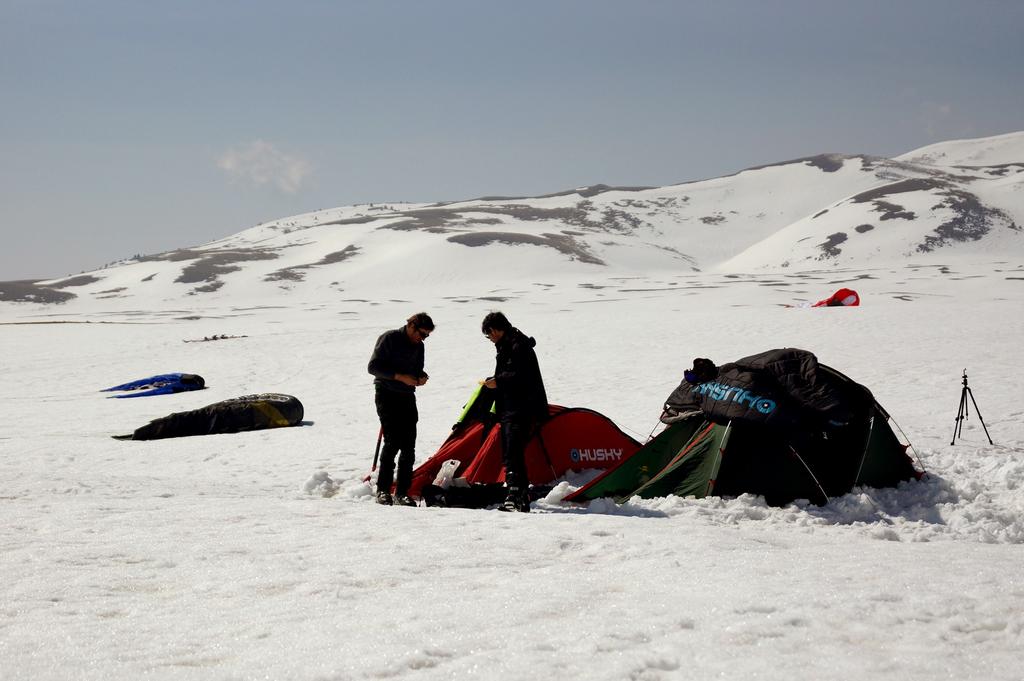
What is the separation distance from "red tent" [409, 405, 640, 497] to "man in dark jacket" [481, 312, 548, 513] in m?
1.05

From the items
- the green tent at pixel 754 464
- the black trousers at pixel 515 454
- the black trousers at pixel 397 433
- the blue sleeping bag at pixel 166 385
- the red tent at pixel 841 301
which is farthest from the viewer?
the red tent at pixel 841 301

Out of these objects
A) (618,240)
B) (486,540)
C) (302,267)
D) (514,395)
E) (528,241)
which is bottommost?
(486,540)

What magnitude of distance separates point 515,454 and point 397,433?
4.18ft

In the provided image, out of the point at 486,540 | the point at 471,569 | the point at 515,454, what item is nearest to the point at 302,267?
the point at 515,454

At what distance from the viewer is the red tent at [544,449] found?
9273 mm

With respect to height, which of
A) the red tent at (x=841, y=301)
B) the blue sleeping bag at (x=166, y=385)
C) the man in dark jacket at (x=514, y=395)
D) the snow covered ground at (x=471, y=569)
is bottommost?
the snow covered ground at (x=471, y=569)

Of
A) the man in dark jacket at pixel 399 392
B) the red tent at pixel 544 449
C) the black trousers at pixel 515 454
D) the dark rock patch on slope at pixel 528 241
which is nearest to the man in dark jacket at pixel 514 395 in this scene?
the black trousers at pixel 515 454

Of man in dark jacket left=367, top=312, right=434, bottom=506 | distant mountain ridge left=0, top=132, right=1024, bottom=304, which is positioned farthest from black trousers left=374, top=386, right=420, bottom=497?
distant mountain ridge left=0, top=132, right=1024, bottom=304

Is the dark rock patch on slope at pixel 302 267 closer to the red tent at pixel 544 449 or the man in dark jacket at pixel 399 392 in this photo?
the red tent at pixel 544 449

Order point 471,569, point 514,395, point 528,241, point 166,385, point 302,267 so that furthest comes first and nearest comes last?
point 528,241 → point 302,267 → point 166,385 → point 514,395 → point 471,569

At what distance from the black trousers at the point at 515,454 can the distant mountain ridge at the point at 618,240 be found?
59713 millimetres

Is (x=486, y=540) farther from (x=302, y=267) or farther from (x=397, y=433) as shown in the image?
(x=302, y=267)

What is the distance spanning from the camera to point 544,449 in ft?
30.2

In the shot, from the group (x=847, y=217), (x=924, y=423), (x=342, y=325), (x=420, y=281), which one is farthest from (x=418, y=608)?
(x=847, y=217)
